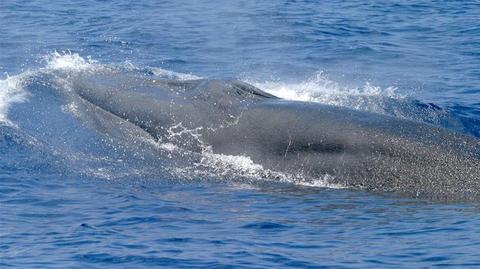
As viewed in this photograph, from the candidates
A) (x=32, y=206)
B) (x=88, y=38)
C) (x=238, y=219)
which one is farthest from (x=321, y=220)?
(x=88, y=38)

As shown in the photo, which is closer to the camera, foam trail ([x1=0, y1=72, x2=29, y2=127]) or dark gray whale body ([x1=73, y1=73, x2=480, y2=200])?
dark gray whale body ([x1=73, y1=73, x2=480, y2=200])

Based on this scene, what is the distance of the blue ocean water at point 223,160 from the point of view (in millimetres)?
14641

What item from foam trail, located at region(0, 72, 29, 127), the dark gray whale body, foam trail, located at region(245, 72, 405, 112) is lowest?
foam trail, located at region(245, 72, 405, 112)

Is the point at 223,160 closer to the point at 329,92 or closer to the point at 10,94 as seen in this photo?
the point at 329,92

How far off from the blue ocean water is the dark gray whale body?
43cm

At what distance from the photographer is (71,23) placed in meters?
39.4

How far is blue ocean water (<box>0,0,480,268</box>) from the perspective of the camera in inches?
576

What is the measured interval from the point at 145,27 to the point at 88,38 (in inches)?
110

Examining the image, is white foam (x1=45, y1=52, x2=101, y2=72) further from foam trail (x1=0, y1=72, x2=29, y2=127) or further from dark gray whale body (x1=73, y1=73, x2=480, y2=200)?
dark gray whale body (x1=73, y1=73, x2=480, y2=200)

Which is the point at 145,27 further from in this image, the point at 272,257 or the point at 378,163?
the point at 272,257

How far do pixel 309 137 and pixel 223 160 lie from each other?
1.69m

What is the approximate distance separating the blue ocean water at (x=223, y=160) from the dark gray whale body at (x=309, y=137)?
0.43 m

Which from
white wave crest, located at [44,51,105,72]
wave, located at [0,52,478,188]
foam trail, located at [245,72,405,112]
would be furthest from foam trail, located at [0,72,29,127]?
foam trail, located at [245,72,405,112]

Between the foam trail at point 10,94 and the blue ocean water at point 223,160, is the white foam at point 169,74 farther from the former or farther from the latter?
the foam trail at point 10,94
